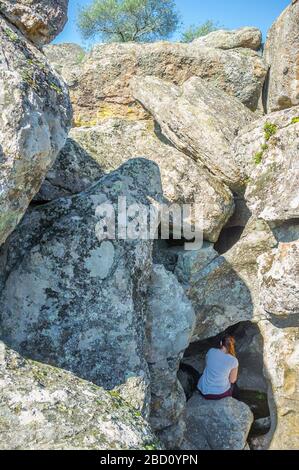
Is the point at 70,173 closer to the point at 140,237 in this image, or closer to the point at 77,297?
the point at 140,237

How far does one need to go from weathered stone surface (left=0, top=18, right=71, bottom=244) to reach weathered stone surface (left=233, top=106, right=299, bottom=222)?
16.8ft

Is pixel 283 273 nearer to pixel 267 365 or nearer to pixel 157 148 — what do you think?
pixel 267 365

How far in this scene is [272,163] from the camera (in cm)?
1006

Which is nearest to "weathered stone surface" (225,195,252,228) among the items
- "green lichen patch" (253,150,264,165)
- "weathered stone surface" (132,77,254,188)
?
"weathered stone surface" (132,77,254,188)

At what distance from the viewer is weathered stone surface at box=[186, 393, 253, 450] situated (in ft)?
32.7

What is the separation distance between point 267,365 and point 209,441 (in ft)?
7.64

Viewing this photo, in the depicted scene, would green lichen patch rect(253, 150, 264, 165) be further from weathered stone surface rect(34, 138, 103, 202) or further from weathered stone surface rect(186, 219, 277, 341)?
weathered stone surface rect(34, 138, 103, 202)

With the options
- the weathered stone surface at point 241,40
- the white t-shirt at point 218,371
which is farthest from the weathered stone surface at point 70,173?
the weathered stone surface at point 241,40

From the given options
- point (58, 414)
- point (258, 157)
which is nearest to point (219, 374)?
point (258, 157)

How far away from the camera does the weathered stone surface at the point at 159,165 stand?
10.0 m

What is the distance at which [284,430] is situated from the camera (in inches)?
410

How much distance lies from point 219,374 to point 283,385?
1622 mm

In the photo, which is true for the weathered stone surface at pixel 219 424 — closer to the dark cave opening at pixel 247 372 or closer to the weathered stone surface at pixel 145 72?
the dark cave opening at pixel 247 372
